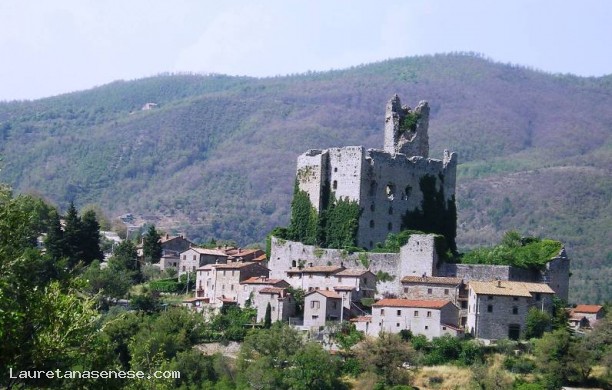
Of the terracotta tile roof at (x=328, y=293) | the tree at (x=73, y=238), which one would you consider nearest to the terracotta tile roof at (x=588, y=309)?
the terracotta tile roof at (x=328, y=293)

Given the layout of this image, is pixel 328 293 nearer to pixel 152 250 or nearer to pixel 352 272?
pixel 352 272

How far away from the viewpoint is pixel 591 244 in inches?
6900

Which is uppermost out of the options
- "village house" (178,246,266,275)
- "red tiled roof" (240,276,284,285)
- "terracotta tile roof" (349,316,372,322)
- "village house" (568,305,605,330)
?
"village house" (178,246,266,275)

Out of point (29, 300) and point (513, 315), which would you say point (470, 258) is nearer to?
point (513, 315)

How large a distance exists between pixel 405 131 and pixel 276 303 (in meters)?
17.4

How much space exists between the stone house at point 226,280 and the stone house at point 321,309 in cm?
668

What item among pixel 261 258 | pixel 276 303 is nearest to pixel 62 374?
pixel 276 303

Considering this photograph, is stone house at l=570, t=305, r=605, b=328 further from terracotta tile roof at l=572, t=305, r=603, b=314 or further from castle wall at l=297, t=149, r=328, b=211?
castle wall at l=297, t=149, r=328, b=211

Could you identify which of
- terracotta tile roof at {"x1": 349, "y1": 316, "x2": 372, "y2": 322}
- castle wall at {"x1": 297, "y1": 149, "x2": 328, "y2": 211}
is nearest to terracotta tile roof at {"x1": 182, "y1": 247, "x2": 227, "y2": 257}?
castle wall at {"x1": 297, "y1": 149, "x2": 328, "y2": 211}

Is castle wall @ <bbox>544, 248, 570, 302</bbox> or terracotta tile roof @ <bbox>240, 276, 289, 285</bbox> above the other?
castle wall @ <bbox>544, 248, 570, 302</bbox>

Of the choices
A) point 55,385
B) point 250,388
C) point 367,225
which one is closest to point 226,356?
point 250,388

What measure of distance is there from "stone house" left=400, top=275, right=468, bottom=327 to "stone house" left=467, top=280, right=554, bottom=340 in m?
1.52

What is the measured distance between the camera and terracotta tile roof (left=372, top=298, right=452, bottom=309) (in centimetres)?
6494

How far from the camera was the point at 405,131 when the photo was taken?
8112 centimetres
